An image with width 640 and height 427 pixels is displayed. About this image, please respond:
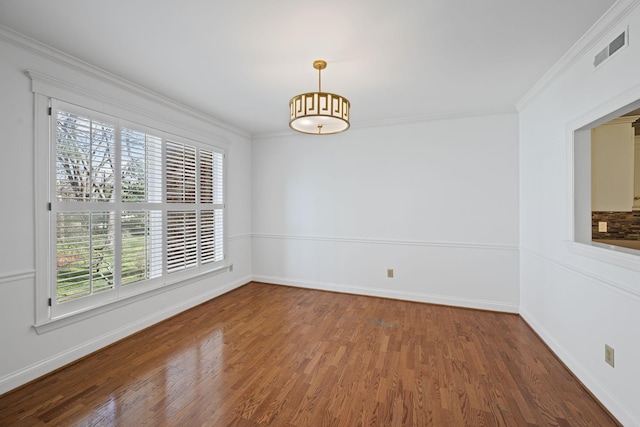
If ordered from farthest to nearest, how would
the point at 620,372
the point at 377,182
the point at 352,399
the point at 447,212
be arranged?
the point at 377,182
the point at 447,212
the point at 352,399
the point at 620,372

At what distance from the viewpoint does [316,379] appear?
2219 millimetres

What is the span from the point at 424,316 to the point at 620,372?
6.08ft

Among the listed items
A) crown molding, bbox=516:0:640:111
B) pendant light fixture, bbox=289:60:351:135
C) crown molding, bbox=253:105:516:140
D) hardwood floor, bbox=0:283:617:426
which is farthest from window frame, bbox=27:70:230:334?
crown molding, bbox=516:0:640:111

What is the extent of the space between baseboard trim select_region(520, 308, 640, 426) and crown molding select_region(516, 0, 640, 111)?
248cm

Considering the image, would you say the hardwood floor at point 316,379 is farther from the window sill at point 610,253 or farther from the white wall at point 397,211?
the window sill at point 610,253

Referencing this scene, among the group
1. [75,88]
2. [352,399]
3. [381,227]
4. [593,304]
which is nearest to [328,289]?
[381,227]

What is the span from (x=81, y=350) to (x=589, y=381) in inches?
167

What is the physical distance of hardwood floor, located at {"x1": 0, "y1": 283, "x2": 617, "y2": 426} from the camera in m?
1.83

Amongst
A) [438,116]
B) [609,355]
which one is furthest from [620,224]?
[609,355]

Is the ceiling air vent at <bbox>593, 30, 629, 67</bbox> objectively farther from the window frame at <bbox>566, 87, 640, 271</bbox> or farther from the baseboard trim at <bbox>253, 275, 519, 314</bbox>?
the baseboard trim at <bbox>253, 275, 519, 314</bbox>

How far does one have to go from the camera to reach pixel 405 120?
157 inches

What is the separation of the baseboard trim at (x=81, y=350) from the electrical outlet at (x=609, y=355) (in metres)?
4.17

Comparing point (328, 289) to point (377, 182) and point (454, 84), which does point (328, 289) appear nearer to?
point (377, 182)

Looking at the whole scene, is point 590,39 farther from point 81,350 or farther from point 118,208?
point 81,350
